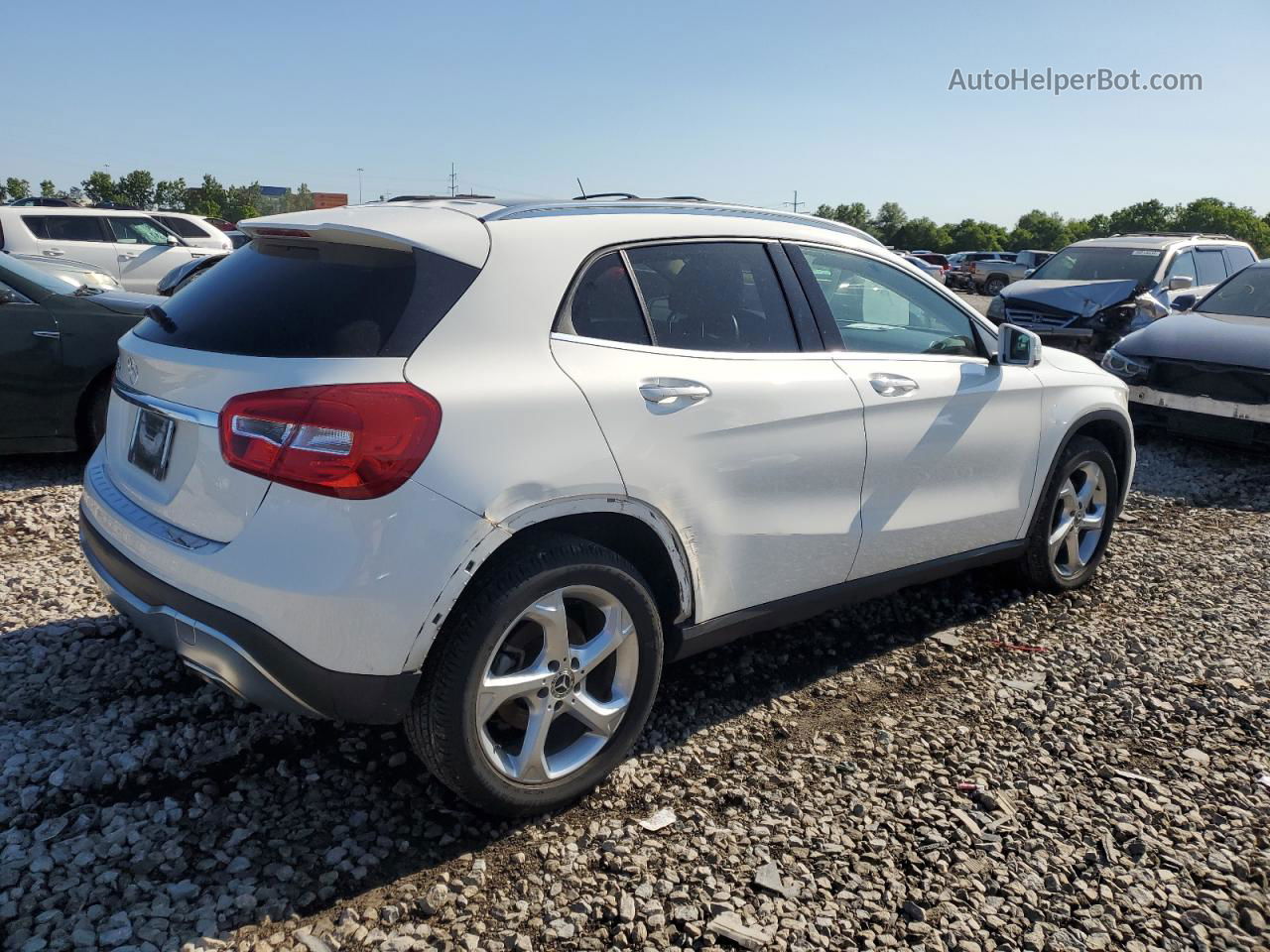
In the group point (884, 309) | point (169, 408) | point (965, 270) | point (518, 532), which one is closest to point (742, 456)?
point (518, 532)

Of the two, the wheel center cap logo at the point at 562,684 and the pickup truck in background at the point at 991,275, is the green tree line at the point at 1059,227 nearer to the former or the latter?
the pickup truck in background at the point at 991,275

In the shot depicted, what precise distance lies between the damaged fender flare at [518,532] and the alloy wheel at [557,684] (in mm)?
195

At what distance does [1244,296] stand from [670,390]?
8276 millimetres

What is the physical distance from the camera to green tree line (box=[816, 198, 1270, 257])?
5947 cm

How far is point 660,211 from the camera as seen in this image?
11.1ft

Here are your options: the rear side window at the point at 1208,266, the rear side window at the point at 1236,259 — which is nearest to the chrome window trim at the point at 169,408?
the rear side window at the point at 1208,266

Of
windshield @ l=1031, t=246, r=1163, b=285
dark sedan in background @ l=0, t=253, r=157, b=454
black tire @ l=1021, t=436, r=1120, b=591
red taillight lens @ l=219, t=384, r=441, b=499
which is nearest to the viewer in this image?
red taillight lens @ l=219, t=384, r=441, b=499

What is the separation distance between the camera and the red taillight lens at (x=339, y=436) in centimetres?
248

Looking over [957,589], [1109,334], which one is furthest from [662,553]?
[1109,334]

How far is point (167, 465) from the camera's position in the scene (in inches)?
112

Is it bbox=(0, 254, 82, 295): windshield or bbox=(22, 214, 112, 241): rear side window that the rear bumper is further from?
bbox=(22, 214, 112, 241): rear side window

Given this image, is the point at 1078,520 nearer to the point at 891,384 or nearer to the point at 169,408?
the point at 891,384

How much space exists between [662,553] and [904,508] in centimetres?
123

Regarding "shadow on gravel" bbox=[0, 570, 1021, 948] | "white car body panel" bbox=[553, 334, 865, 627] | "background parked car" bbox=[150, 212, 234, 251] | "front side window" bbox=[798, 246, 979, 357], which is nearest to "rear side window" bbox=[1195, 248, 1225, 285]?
"front side window" bbox=[798, 246, 979, 357]
